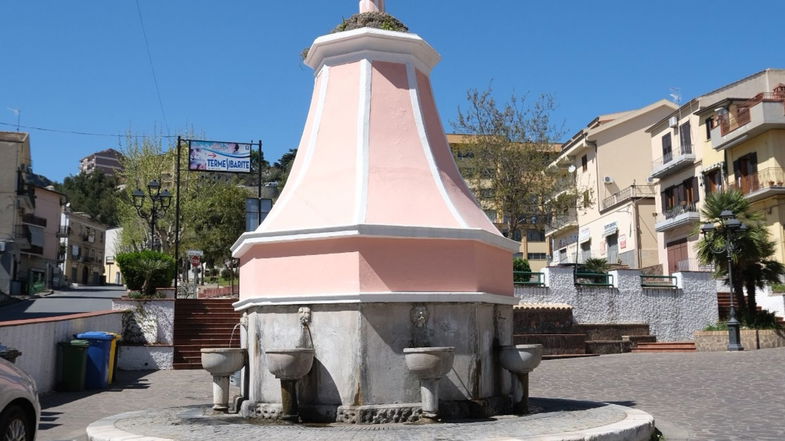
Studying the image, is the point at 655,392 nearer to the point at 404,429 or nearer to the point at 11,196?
the point at 404,429

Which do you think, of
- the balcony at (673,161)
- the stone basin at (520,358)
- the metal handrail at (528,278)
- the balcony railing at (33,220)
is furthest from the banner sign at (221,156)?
the balcony railing at (33,220)

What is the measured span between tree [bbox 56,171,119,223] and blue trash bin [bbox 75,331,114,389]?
83.2 metres

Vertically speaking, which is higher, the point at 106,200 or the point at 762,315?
the point at 106,200

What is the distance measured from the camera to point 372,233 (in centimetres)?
897

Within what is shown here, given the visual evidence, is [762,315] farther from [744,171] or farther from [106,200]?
[106,200]

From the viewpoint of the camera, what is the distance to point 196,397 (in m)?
14.5

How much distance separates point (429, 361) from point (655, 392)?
23.7ft

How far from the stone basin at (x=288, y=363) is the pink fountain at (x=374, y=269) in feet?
0.05

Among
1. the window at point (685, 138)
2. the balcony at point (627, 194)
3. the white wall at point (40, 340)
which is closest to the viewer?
the white wall at point (40, 340)

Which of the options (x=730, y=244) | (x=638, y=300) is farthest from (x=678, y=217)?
(x=730, y=244)

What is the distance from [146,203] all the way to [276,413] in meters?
43.6

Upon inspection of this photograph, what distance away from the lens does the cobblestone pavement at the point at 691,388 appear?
9.61 meters

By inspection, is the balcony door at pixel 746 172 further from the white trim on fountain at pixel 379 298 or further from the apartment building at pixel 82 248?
the apartment building at pixel 82 248

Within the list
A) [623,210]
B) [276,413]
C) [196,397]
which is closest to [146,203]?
[623,210]
